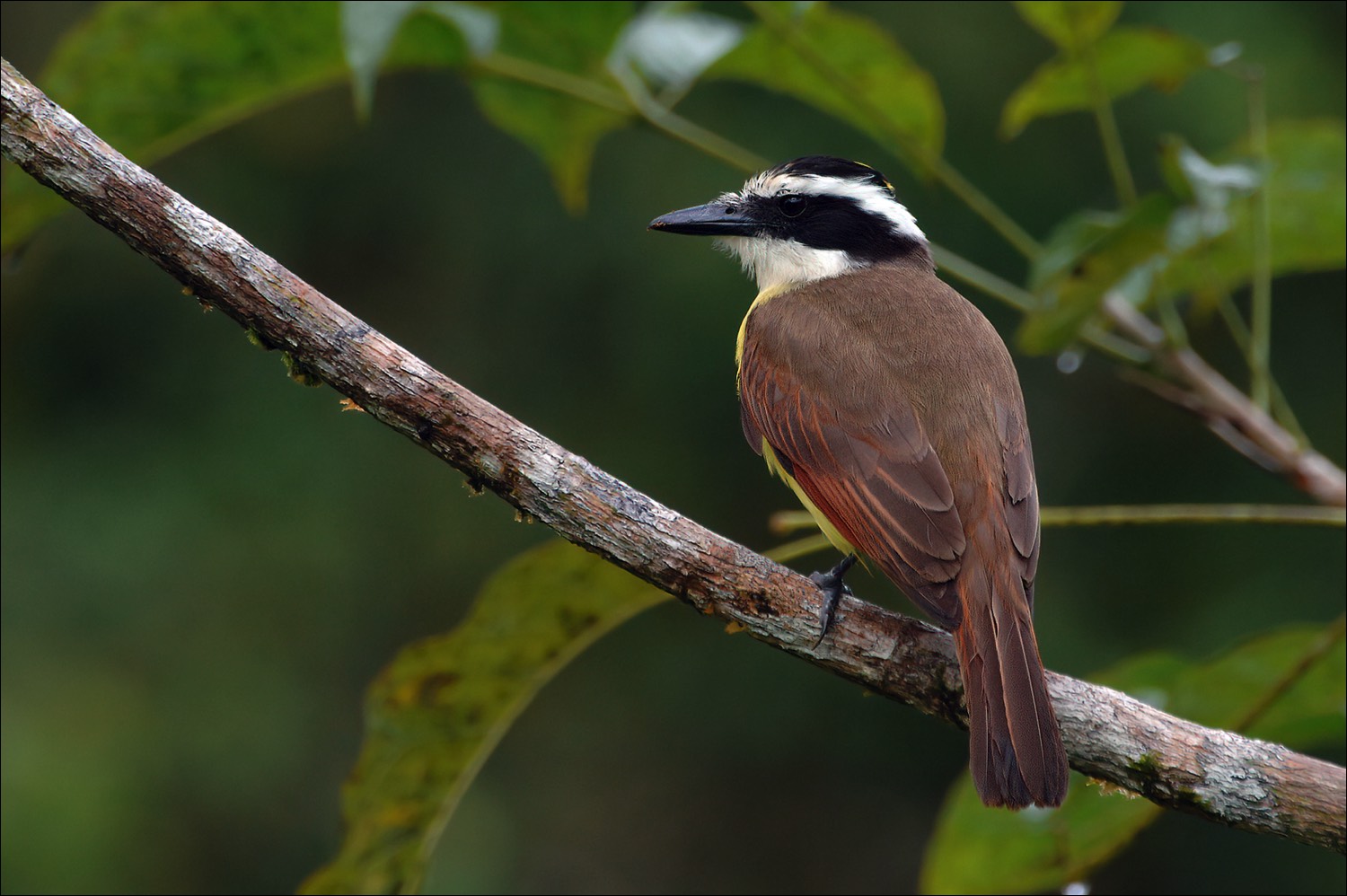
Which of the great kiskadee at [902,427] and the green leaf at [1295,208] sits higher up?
the green leaf at [1295,208]

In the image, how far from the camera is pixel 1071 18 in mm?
2982

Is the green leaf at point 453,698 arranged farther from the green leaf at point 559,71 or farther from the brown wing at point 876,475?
the green leaf at point 559,71

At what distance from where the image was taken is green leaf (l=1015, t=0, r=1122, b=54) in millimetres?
2943

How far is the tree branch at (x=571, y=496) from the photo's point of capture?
238cm

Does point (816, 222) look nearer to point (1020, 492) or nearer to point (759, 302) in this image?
point (759, 302)

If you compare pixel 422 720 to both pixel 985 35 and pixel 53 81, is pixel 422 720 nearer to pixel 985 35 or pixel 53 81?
pixel 53 81

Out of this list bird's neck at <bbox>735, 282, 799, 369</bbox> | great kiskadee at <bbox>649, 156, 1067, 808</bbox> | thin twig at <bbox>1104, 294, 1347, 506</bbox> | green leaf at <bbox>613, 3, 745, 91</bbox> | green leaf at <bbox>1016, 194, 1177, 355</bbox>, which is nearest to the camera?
great kiskadee at <bbox>649, 156, 1067, 808</bbox>

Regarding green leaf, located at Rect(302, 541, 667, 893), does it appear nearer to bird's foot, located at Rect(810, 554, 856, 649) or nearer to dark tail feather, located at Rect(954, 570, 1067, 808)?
bird's foot, located at Rect(810, 554, 856, 649)

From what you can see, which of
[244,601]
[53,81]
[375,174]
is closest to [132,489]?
[244,601]

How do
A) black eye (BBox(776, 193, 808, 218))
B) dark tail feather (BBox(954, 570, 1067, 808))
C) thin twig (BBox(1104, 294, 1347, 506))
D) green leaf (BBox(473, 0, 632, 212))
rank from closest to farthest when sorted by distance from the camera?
dark tail feather (BBox(954, 570, 1067, 808)), thin twig (BBox(1104, 294, 1347, 506)), green leaf (BBox(473, 0, 632, 212)), black eye (BBox(776, 193, 808, 218))

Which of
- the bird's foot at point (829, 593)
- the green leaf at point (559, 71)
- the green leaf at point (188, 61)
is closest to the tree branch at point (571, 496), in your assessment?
the bird's foot at point (829, 593)

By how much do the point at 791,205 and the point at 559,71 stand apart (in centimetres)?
97

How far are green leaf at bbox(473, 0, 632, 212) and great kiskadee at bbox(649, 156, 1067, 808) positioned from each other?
333mm

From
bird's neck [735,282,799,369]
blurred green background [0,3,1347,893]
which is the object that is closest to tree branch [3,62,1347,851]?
bird's neck [735,282,799,369]
